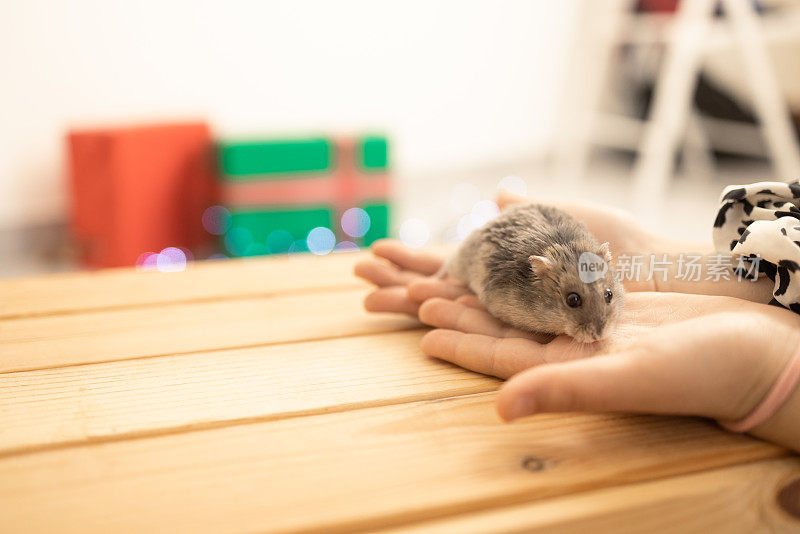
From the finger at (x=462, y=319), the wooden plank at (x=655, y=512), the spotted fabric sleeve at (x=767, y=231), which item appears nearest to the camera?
the wooden plank at (x=655, y=512)

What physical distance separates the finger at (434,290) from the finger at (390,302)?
0.9 inches

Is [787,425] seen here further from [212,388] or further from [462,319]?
[212,388]

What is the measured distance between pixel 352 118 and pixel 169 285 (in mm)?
2832

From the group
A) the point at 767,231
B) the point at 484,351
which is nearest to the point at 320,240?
the point at 484,351

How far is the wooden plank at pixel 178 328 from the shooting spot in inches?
44.4

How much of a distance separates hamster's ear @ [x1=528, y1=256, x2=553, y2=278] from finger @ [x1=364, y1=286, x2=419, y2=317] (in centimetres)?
26

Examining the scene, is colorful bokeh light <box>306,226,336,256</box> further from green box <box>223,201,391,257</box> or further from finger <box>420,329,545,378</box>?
finger <box>420,329,545,378</box>

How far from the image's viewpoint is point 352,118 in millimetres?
4148

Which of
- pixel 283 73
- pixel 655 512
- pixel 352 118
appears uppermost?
pixel 283 73

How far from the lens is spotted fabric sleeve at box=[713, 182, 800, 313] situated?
992 millimetres

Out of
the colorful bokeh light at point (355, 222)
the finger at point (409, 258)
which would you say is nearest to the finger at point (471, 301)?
the finger at point (409, 258)

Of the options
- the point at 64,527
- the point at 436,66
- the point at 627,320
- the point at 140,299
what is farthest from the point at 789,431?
the point at 436,66

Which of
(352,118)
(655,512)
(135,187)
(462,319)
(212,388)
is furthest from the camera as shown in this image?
(352,118)

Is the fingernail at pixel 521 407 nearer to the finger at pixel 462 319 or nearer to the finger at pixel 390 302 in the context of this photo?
the finger at pixel 462 319
